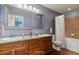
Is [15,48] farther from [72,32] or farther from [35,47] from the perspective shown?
[72,32]

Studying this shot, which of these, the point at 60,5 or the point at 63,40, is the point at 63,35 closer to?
the point at 63,40

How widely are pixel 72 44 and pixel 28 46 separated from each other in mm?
746

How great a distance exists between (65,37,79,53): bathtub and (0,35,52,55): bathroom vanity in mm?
292

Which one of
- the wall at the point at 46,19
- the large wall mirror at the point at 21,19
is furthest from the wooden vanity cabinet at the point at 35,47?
the large wall mirror at the point at 21,19

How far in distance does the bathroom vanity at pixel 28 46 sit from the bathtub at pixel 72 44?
0.96ft

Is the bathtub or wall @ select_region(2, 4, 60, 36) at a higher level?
wall @ select_region(2, 4, 60, 36)

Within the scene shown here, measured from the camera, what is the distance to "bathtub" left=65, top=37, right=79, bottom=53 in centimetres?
173

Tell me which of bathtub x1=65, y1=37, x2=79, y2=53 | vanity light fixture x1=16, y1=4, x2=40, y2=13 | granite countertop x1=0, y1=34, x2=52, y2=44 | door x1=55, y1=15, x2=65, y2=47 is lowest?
bathtub x1=65, y1=37, x2=79, y2=53

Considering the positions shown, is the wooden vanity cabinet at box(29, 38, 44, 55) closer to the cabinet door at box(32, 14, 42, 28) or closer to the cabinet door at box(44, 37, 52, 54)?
the cabinet door at box(44, 37, 52, 54)

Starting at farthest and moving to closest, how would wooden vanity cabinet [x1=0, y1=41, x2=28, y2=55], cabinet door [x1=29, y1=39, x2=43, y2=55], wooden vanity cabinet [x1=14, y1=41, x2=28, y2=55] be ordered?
cabinet door [x1=29, y1=39, x2=43, y2=55] → wooden vanity cabinet [x1=14, y1=41, x2=28, y2=55] → wooden vanity cabinet [x1=0, y1=41, x2=28, y2=55]

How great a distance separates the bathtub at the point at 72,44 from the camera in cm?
173

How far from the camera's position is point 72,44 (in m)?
1.75

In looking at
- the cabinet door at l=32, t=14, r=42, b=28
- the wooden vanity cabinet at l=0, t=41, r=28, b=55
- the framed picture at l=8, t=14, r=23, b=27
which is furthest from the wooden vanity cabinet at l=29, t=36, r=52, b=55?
the framed picture at l=8, t=14, r=23, b=27
